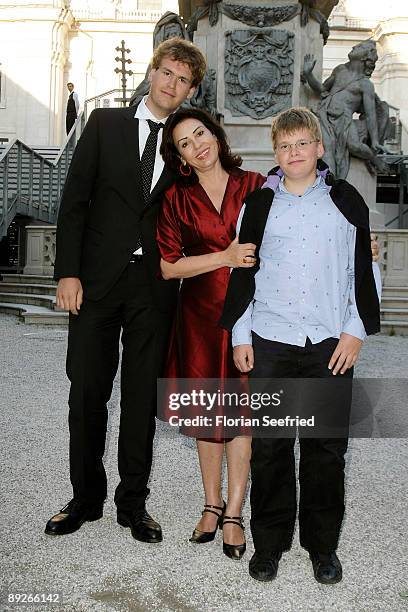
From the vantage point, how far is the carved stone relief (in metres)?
11.6

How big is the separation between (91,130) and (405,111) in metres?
40.2

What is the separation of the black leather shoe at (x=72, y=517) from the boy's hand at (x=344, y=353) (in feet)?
4.22

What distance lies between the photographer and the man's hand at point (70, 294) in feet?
9.71

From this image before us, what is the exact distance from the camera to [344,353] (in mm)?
2518

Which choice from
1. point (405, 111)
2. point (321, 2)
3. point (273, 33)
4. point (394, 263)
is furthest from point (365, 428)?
point (405, 111)

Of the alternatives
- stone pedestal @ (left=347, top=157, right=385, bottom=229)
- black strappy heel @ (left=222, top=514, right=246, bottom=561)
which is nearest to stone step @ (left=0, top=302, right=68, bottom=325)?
stone pedestal @ (left=347, top=157, right=385, bottom=229)

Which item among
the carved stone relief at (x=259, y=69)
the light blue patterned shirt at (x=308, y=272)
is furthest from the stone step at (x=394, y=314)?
the light blue patterned shirt at (x=308, y=272)

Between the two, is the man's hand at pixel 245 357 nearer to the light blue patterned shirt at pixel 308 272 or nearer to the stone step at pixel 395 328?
the light blue patterned shirt at pixel 308 272

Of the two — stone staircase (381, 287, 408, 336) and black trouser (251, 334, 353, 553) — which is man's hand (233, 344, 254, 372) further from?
stone staircase (381, 287, 408, 336)

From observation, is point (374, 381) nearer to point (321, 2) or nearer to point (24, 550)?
point (24, 550)

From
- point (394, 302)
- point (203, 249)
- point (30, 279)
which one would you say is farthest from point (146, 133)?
point (30, 279)

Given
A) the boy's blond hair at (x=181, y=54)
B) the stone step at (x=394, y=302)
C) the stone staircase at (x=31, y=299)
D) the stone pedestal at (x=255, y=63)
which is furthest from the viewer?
the stone pedestal at (x=255, y=63)

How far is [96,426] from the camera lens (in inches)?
121
